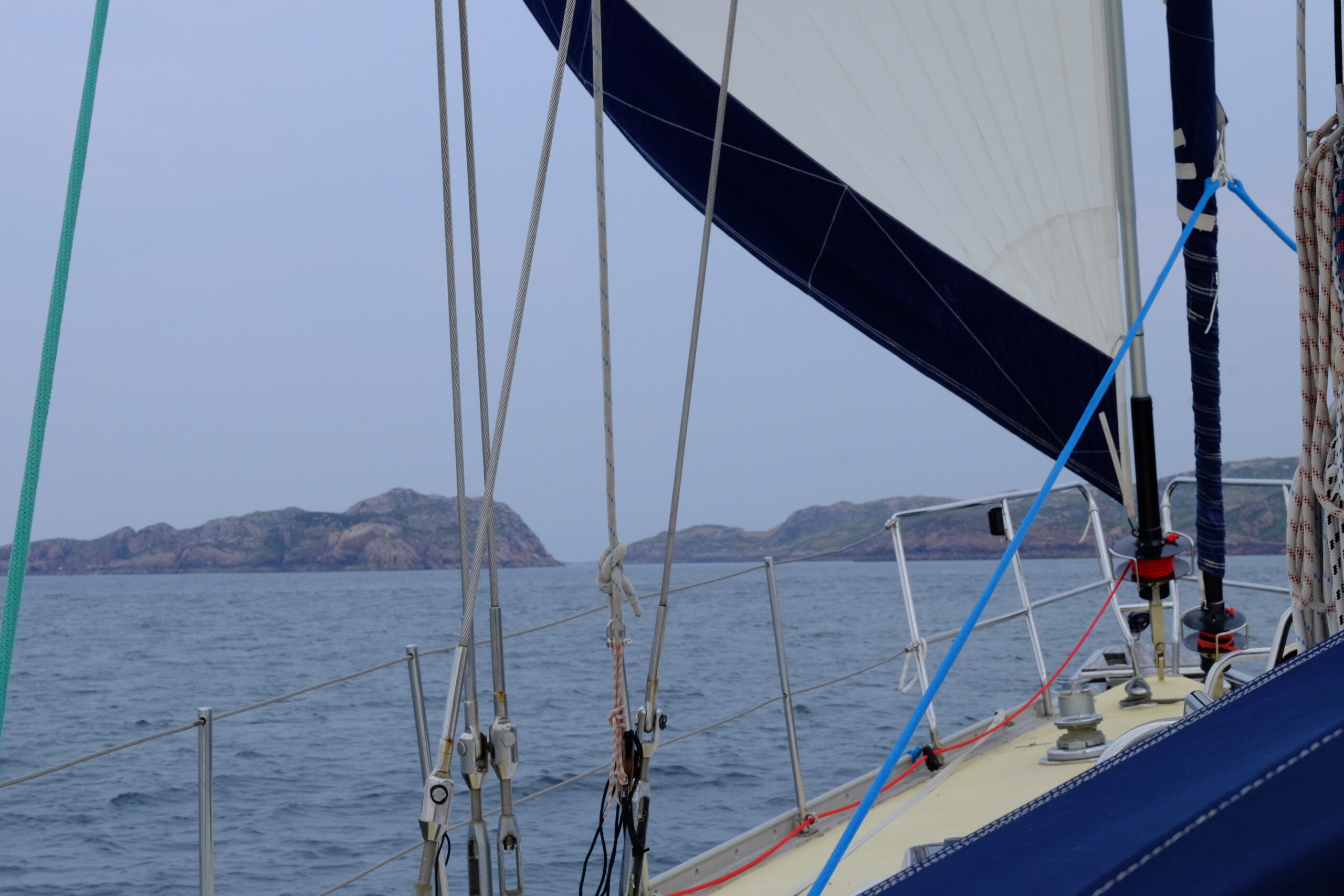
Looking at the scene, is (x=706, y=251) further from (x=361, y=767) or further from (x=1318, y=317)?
(x=361, y=767)

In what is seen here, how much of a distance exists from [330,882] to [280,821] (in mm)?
2188

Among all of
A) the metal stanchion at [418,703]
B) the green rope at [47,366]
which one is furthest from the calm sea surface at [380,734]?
the green rope at [47,366]

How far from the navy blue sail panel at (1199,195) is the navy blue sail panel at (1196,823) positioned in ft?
6.57

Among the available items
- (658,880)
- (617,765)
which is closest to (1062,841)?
(617,765)

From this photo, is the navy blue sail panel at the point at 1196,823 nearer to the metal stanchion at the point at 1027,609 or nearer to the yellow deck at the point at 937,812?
the yellow deck at the point at 937,812

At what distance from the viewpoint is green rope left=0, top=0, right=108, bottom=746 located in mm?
1180

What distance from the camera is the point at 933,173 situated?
11.8ft

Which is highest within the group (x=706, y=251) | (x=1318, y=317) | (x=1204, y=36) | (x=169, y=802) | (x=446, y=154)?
(x=1204, y=36)

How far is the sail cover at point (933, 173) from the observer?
3.45 meters

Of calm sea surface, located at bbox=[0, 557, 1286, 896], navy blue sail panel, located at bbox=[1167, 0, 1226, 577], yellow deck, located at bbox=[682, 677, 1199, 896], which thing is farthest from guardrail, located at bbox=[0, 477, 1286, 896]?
calm sea surface, located at bbox=[0, 557, 1286, 896]

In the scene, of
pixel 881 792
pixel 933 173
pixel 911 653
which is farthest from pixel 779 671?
pixel 933 173

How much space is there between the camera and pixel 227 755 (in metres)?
12.3

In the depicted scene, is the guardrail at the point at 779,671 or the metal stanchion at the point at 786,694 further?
the metal stanchion at the point at 786,694

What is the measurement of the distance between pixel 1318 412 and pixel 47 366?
159 centimetres
